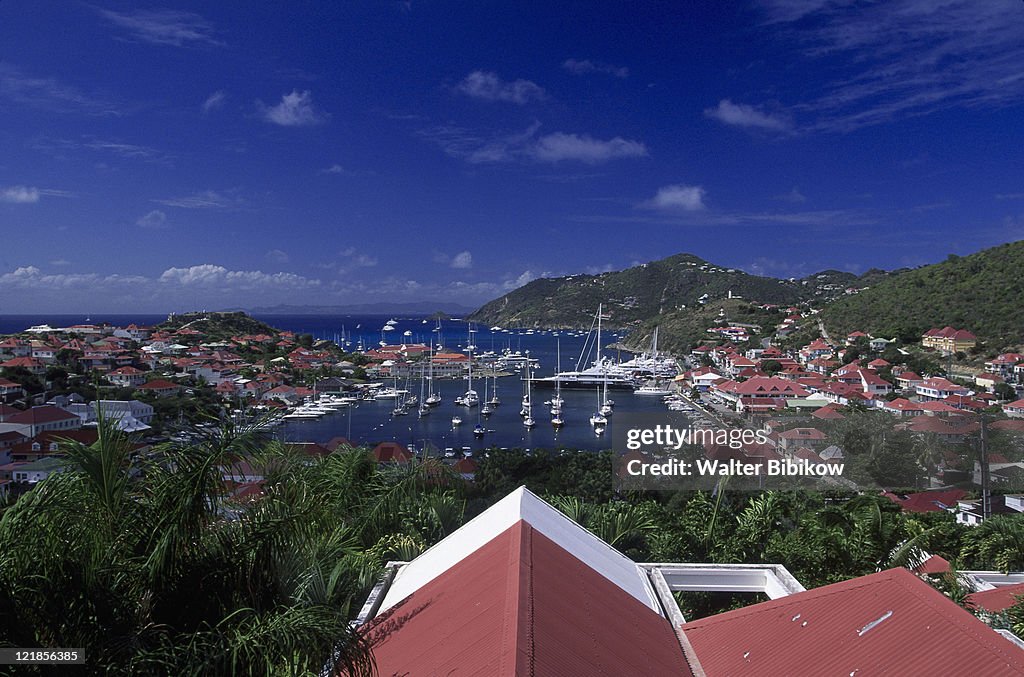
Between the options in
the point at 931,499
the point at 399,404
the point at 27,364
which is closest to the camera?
the point at 931,499

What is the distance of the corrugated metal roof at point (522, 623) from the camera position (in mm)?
3076

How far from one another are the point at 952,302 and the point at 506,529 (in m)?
43.6

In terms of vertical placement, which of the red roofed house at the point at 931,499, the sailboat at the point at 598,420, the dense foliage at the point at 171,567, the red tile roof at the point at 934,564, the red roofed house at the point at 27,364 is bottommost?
the sailboat at the point at 598,420

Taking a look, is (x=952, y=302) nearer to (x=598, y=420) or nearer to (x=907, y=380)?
(x=907, y=380)

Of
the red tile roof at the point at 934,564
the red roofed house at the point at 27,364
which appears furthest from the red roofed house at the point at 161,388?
the red tile roof at the point at 934,564

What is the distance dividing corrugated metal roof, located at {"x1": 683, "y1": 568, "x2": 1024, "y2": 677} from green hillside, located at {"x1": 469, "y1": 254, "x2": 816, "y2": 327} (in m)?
83.5

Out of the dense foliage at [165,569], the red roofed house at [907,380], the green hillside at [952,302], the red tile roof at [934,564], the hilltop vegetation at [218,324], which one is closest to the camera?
the dense foliage at [165,569]

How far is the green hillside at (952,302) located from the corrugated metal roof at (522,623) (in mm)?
36740

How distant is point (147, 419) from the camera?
1074 inches

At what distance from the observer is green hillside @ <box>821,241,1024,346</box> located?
35.0 m

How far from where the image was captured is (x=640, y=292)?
107125mm

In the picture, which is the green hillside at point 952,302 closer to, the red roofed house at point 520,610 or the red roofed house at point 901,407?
the red roofed house at point 901,407

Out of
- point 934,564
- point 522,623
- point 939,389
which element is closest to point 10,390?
point 522,623

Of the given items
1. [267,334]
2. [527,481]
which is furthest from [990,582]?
[267,334]
